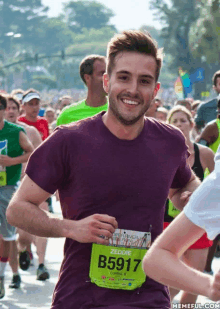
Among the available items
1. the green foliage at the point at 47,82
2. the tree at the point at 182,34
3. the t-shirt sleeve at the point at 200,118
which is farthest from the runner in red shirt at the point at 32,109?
the green foliage at the point at 47,82

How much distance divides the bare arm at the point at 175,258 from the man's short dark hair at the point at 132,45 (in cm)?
147

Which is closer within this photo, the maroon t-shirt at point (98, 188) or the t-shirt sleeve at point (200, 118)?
the maroon t-shirt at point (98, 188)

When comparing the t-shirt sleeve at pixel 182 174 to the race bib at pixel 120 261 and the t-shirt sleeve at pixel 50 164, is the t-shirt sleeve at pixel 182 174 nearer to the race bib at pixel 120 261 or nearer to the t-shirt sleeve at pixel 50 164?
the race bib at pixel 120 261

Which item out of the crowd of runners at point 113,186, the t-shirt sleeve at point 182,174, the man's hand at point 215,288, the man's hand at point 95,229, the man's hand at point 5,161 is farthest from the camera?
the man's hand at point 5,161

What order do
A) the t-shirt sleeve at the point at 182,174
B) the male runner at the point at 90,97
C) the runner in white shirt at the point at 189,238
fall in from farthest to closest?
the male runner at the point at 90,97, the t-shirt sleeve at the point at 182,174, the runner in white shirt at the point at 189,238

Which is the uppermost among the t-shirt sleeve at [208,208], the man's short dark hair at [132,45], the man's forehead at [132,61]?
the man's short dark hair at [132,45]

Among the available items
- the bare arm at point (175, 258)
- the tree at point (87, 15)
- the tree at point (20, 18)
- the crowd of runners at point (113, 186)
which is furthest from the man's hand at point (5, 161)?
the tree at point (87, 15)

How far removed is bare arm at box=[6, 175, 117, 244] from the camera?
140 inches

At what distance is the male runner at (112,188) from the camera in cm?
376

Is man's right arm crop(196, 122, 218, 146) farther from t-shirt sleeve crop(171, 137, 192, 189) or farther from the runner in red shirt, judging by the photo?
t-shirt sleeve crop(171, 137, 192, 189)

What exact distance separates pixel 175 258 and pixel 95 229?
3.25ft

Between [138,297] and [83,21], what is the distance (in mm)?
178176

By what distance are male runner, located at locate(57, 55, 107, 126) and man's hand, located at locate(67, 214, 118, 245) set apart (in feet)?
12.2

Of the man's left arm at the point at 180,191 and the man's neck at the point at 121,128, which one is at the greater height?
the man's neck at the point at 121,128
